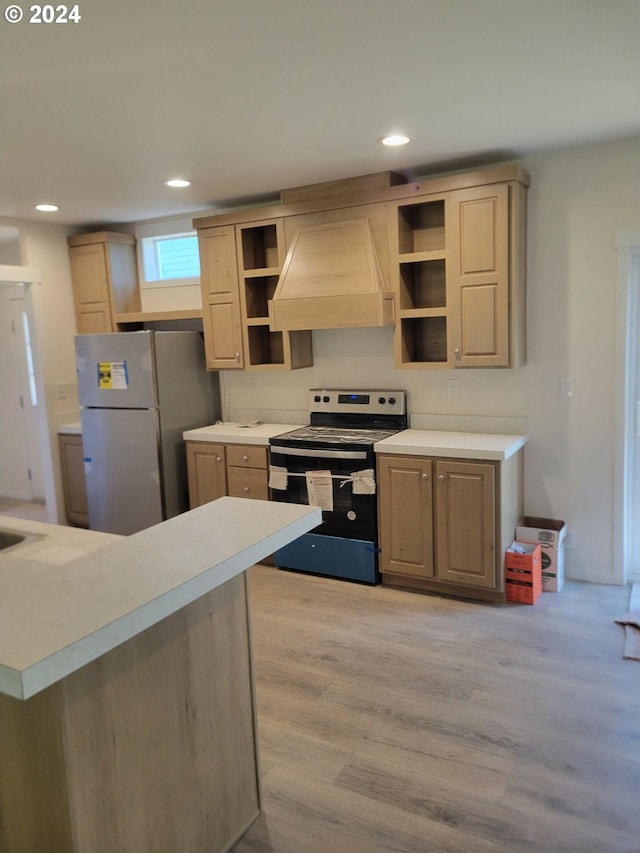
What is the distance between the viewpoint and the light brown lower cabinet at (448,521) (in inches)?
141

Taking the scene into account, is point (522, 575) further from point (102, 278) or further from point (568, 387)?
point (102, 278)

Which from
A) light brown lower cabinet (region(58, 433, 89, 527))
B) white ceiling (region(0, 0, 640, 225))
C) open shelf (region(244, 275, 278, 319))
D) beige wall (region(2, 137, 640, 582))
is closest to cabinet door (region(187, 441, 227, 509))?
open shelf (region(244, 275, 278, 319))

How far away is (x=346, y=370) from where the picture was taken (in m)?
4.52

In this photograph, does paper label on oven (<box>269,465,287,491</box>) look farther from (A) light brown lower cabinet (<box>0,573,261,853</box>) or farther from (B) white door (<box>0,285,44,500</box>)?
(B) white door (<box>0,285,44,500</box>)

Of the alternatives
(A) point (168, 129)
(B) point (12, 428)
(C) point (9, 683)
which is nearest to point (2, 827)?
(C) point (9, 683)

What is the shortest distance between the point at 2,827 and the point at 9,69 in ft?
7.76

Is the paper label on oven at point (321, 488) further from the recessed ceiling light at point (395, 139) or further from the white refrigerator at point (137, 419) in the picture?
the recessed ceiling light at point (395, 139)

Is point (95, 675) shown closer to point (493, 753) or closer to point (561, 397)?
point (493, 753)

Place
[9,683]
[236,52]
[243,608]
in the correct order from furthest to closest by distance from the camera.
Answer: [236,52] → [243,608] → [9,683]

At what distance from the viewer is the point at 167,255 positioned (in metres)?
5.31

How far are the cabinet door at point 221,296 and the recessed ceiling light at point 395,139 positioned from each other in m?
1.49

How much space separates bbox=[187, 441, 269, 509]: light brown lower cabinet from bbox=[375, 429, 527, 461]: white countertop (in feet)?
3.05

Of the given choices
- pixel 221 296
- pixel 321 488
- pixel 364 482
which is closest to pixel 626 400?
pixel 364 482

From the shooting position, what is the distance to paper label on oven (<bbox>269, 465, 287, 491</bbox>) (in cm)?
415
